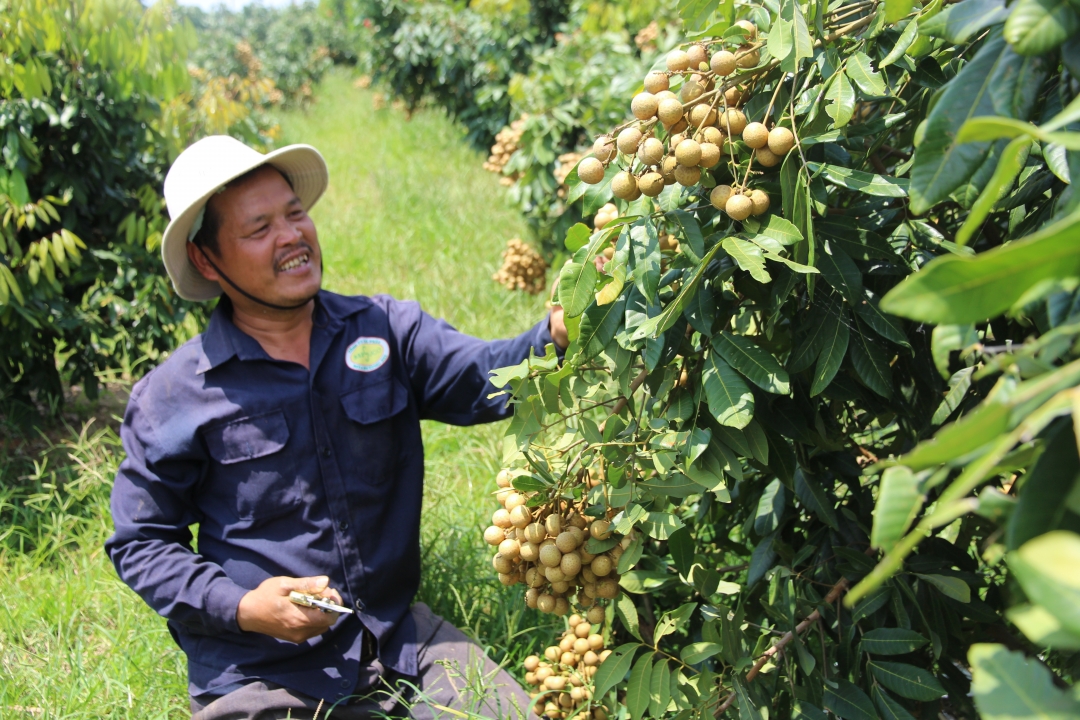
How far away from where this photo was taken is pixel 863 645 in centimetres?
157

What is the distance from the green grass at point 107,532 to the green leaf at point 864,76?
1717 millimetres

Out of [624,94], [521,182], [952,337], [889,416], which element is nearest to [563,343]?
[889,416]

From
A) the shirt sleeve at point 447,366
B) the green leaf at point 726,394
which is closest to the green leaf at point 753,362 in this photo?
the green leaf at point 726,394

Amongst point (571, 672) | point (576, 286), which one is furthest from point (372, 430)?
point (576, 286)

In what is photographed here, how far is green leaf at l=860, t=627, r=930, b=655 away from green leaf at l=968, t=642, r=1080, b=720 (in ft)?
3.08

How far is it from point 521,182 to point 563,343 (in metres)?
2.32

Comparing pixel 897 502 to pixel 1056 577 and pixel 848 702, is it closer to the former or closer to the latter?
pixel 1056 577

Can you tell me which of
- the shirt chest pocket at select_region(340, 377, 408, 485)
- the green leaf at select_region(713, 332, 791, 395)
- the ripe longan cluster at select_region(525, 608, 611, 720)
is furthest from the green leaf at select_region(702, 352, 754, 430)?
the shirt chest pocket at select_region(340, 377, 408, 485)

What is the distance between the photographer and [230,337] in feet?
7.67

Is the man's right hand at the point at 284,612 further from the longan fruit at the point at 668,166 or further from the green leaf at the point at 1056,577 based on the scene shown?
the green leaf at the point at 1056,577

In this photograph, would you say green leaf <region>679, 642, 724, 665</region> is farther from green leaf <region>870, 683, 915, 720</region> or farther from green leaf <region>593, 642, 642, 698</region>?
green leaf <region>870, 683, 915, 720</region>

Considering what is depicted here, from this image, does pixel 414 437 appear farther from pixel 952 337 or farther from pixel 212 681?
pixel 952 337

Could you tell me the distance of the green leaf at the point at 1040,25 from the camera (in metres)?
0.78

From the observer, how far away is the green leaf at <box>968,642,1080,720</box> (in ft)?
1.95
